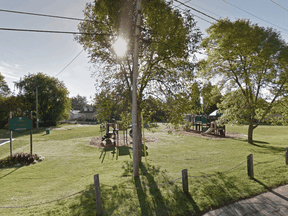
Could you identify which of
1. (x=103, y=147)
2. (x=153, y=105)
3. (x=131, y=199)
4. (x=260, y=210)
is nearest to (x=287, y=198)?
(x=260, y=210)

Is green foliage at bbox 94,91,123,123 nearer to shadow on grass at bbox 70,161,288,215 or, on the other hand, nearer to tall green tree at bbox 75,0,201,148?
tall green tree at bbox 75,0,201,148

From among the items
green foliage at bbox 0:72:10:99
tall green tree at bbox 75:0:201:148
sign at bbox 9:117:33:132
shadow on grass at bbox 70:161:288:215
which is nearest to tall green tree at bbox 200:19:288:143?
tall green tree at bbox 75:0:201:148

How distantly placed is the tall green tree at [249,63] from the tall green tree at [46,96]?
1402 inches

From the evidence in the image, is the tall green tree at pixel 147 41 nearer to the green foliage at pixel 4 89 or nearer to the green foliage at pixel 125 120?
the green foliage at pixel 125 120

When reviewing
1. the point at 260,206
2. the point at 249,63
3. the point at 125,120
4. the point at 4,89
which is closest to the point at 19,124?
the point at 125,120

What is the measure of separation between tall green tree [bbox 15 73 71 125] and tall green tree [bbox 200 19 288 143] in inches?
1402

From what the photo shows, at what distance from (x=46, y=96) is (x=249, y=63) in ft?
130

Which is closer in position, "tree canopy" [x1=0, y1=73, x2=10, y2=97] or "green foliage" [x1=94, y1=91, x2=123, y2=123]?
"green foliage" [x1=94, y1=91, x2=123, y2=123]

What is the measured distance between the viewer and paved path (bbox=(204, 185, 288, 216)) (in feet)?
15.2

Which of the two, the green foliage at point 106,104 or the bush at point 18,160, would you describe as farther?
the bush at point 18,160

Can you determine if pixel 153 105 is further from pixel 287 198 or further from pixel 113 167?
pixel 287 198

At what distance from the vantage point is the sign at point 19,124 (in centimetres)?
1103

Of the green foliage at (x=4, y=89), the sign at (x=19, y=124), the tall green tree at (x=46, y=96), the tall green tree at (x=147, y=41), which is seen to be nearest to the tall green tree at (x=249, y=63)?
the tall green tree at (x=147, y=41)

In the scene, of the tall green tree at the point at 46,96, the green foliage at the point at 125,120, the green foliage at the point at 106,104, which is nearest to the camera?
the green foliage at the point at 106,104
